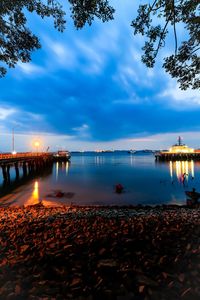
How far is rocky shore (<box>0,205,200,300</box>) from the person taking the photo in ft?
13.2

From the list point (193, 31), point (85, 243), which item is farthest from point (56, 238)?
point (193, 31)

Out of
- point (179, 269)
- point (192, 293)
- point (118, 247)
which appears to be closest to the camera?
point (192, 293)

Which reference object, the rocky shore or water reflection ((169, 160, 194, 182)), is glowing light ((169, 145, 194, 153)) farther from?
the rocky shore

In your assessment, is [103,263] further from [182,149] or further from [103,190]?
[182,149]

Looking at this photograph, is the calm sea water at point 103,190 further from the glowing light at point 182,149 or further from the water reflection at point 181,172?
the glowing light at point 182,149

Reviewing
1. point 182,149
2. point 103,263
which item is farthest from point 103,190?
point 182,149

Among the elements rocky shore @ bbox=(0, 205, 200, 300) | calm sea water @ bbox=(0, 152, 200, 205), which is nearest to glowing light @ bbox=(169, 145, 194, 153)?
calm sea water @ bbox=(0, 152, 200, 205)

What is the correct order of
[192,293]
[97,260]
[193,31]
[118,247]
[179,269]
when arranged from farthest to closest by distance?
1. [193,31]
2. [118,247]
3. [97,260]
4. [179,269]
5. [192,293]

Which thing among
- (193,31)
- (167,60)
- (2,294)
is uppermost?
(193,31)

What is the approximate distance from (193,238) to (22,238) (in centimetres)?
518

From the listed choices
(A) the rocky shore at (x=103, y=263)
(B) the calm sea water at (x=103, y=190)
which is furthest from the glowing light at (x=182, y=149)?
(A) the rocky shore at (x=103, y=263)

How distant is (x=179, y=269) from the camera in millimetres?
4578

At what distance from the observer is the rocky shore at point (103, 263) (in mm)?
4020

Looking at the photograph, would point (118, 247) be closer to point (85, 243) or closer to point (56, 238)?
point (85, 243)
